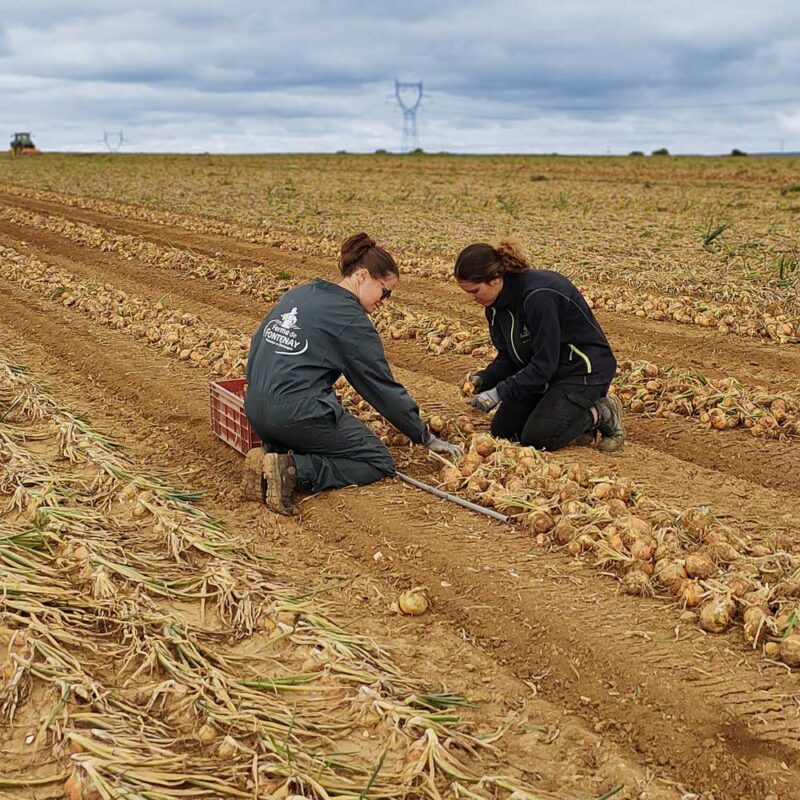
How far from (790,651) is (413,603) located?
4.53 ft

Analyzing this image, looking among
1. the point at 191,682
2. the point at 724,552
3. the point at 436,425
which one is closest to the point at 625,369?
the point at 436,425

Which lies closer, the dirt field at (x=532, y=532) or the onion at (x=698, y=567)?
the dirt field at (x=532, y=532)

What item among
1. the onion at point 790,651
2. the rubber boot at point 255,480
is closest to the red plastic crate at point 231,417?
the rubber boot at point 255,480

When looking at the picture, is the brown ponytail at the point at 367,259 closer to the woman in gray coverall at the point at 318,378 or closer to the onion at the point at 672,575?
the woman in gray coverall at the point at 318,378

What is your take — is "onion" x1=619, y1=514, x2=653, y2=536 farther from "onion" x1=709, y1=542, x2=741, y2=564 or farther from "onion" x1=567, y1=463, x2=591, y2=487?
"onion" x1=567, y1=463, x2=591, y2=487

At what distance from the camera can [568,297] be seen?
5059mm

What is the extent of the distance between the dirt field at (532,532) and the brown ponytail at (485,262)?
3.15 feet

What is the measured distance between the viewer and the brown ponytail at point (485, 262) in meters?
4.86

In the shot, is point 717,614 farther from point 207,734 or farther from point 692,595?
point 207,734

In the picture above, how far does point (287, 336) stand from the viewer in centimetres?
459

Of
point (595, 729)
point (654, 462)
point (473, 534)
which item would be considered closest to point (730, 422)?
point (654, 462)

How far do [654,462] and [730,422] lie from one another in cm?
83

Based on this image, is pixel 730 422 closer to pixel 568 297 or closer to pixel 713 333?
pixel 568 297

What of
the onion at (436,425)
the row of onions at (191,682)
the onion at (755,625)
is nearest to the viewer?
the row of onions at (191,682)
